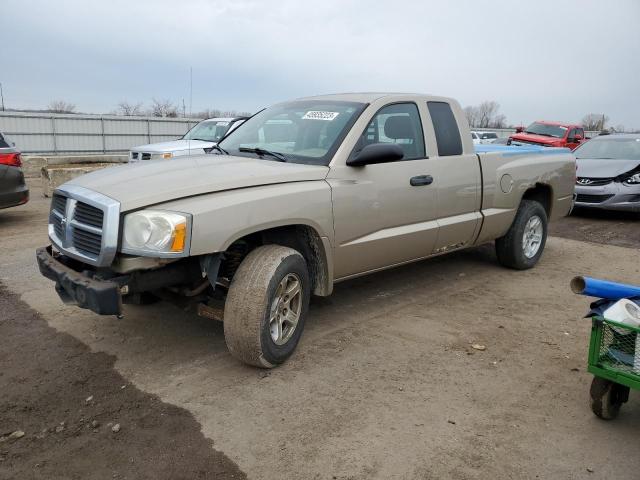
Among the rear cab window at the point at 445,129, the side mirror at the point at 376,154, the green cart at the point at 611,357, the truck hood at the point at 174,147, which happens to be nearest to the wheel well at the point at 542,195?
the rear cab window at the point at 445,129

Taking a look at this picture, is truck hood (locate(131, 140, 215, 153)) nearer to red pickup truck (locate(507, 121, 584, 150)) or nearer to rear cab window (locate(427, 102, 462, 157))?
rear cab window (locate(427, 102, 462, 157))

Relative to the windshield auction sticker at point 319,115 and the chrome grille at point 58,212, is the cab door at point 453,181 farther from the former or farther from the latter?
the chrome grille at point 58,212

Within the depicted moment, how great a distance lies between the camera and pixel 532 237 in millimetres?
6566

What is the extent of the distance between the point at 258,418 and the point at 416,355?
54.2 inches

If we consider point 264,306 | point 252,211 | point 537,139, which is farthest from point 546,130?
point 264,306

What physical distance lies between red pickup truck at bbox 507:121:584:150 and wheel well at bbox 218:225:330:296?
54.4 feet

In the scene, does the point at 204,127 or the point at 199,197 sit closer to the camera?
the point at 199,197

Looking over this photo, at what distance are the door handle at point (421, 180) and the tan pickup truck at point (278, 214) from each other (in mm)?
12

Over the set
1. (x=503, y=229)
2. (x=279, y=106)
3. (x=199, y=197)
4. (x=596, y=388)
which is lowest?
(x=596, y=388)

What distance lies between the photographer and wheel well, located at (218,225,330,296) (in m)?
3.86

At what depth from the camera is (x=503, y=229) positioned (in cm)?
601

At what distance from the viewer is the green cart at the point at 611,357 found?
2.87m

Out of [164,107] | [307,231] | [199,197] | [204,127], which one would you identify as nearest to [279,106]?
[307,231]

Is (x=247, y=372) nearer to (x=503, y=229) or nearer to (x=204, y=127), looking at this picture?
(x=503, y=229)
